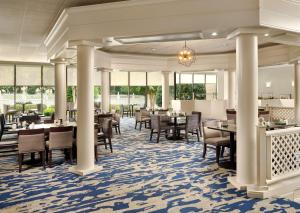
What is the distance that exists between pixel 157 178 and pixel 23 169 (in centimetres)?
300

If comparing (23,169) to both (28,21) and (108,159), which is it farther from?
(28,21)

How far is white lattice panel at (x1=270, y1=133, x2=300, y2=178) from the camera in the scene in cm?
457

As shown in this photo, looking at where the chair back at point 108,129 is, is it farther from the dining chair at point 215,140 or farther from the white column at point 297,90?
the white column at point 297,90

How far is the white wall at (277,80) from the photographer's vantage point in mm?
18328

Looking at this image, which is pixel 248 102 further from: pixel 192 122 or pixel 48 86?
pixel 48 86

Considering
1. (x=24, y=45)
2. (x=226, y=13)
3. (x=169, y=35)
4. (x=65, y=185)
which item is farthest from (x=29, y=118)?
(x=226, y=13)

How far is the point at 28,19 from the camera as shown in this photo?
21.0 feet

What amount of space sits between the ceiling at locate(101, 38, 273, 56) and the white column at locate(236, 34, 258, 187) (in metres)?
5.31

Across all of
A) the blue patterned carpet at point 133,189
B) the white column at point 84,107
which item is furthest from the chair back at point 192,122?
the white column at point 84,107

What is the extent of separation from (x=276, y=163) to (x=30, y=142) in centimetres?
480

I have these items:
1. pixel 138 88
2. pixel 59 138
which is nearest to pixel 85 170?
pixel 59 138

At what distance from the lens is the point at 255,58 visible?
4594 mm

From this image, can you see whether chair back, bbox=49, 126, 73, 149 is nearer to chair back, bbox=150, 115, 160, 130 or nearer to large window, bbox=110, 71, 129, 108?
chair back, bbox=150, 115, 160, 130

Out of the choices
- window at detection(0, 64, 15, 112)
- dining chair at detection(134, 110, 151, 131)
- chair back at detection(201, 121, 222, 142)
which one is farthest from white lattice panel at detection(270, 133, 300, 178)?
window at detection(0, 64, 15, 112)
